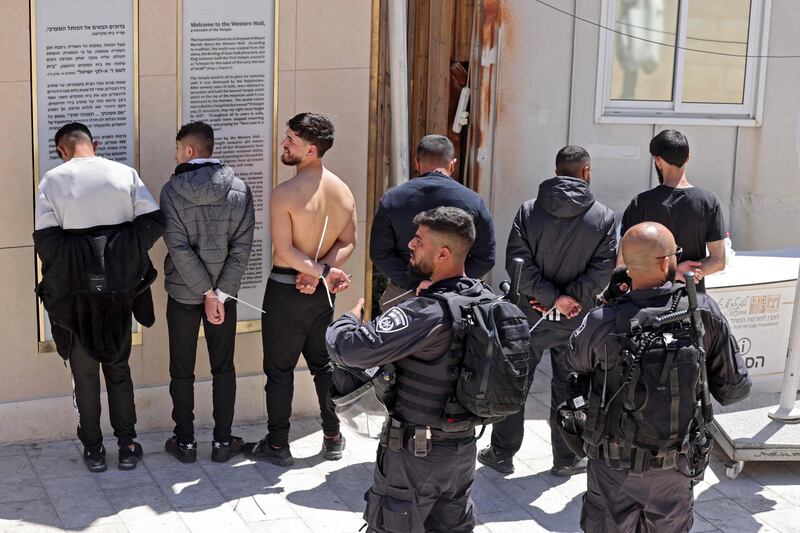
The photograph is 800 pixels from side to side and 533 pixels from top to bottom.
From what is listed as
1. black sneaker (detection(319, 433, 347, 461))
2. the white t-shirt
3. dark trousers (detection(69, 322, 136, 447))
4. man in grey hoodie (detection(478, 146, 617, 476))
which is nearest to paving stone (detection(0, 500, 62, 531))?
dark trousers (detection(69, 322, 136, 447))

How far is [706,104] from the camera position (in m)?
9.56

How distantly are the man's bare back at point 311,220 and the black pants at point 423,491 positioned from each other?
1.92m

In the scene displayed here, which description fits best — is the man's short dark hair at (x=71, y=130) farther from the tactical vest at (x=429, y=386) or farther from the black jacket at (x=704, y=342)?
the black jacket at (x=704, y=342)

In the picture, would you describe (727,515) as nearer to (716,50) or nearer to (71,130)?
(71,130)

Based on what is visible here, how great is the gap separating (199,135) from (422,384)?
2419mm

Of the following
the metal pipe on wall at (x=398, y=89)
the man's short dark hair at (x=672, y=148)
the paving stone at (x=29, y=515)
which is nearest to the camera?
the paving stone at (x=29, y=515)

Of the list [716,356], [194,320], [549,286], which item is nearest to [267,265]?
[194,320]

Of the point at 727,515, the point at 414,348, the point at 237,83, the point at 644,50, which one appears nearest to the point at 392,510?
the point at 414,348

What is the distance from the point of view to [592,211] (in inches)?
251

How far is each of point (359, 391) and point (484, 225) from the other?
1.93 metres

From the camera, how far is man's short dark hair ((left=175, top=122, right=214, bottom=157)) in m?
→ 6.24

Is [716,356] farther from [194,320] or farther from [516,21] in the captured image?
[516,21]

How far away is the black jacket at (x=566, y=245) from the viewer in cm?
630

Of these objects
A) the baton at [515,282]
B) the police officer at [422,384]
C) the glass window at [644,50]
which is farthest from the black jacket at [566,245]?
the glass window at [644,50]
